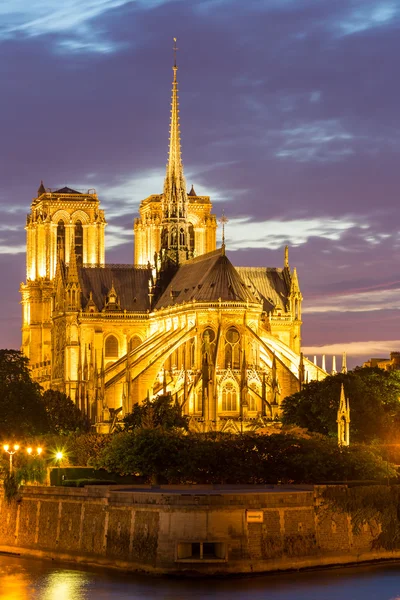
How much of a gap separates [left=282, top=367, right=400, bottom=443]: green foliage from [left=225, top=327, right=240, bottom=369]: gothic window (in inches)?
705

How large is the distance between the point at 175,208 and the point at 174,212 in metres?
0.37

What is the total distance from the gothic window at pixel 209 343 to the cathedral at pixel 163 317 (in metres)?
0.15

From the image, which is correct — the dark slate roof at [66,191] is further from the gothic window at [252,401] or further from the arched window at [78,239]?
the gothic window at [252,401]

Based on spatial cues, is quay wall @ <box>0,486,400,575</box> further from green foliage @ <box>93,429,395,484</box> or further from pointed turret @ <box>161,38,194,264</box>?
pointed turret @ <box>161,38,194,264</box>

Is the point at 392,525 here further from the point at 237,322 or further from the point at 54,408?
the point at 237,322

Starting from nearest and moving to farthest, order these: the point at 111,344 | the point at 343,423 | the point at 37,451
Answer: the point at 37,451, the point at 343,423, the point at 111,344

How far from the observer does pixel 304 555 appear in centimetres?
7075

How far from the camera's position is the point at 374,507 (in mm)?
74562

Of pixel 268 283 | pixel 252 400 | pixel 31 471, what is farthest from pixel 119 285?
pixel 31 471

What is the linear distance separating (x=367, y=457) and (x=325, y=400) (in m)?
24.2

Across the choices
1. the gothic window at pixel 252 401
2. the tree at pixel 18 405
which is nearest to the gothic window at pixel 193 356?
the gothic window at pixel 252 401

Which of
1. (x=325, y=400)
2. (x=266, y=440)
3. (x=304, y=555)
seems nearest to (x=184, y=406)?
(x=325, y=400)

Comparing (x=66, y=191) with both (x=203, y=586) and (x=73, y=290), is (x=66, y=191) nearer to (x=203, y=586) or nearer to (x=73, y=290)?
(x=73, y=290)

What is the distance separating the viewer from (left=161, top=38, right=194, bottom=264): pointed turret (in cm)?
15362
